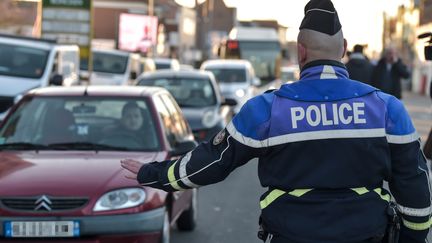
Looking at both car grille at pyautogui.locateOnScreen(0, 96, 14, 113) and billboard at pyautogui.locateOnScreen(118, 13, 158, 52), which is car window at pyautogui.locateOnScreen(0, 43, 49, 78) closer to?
car grille at pyautogui.locateOnScreen(0, 96, 14, 113)

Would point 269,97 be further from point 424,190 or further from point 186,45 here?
point 186,45

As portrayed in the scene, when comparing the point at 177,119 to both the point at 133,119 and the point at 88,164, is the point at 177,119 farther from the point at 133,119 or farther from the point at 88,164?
the point at 88,164

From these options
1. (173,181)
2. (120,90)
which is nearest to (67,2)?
(120,90)

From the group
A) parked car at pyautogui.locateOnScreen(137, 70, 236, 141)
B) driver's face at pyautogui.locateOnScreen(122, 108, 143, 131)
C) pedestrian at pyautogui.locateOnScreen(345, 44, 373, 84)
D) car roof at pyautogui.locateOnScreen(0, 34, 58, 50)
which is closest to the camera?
driver's face at pyautogui.locateOnScreen(122, 108, 143, 131)

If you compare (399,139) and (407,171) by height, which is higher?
(399,139)

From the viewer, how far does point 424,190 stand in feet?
10.1

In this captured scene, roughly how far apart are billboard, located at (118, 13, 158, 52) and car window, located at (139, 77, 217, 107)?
45.5 metres

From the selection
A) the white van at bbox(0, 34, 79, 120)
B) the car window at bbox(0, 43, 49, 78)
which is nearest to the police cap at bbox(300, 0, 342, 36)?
the white van at bbox(0, 34, 79, 120)

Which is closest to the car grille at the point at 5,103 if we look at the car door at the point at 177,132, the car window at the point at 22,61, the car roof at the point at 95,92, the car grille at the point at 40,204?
the car window at the point at 22,61

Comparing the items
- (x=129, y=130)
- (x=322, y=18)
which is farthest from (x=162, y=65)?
(x=322, y=18)

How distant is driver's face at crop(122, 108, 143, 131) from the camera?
7.13 metres

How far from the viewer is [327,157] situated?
297 cm

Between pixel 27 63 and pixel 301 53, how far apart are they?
1331cm

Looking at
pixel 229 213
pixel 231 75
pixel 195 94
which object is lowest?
pixel 229 213
